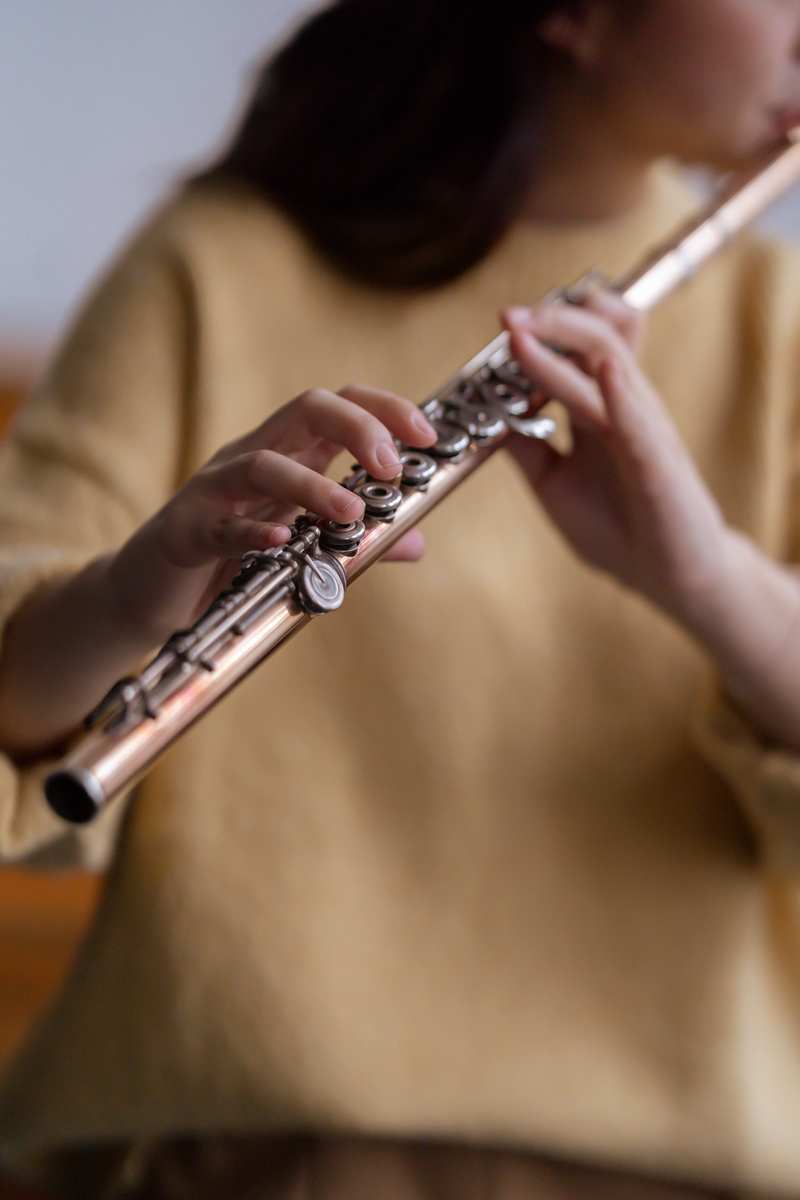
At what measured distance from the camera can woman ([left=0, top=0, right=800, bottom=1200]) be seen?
558mm

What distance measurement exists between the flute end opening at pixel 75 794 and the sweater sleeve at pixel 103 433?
26 cm

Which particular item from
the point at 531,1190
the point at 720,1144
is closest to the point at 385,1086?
the point at 531,1190

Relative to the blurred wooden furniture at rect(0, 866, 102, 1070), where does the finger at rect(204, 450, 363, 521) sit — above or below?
below

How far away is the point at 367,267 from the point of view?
651 mm

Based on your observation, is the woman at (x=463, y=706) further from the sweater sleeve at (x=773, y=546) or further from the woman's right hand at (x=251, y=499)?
the woman's right hand at (x=251, y=499)

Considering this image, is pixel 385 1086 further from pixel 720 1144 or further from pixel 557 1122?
pixel 720 1144

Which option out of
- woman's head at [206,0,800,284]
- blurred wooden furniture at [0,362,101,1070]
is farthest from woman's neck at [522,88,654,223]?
blurred wooden furniture at [0,362,101,1070]

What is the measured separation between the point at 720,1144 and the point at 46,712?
0.47m

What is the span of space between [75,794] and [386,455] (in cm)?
17

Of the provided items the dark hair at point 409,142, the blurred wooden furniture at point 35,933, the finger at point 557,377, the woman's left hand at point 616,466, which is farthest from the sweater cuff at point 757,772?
the blurred wooden furniture at point 35,933

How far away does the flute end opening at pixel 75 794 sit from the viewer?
0.82 ft

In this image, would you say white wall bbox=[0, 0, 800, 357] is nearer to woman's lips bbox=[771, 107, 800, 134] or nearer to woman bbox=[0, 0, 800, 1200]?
woman bbox=[0, 0, 800, 1200]

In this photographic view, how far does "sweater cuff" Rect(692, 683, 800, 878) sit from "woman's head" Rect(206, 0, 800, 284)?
1.13ft

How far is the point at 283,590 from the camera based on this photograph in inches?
12.7
